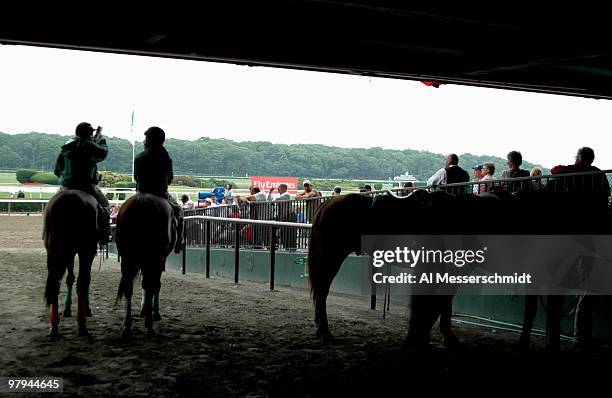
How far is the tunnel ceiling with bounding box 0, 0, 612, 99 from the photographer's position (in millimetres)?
7820

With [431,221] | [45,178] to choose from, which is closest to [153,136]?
[431,221]

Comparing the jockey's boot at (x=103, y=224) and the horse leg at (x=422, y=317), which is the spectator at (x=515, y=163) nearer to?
the horse leg at (x=422, y=317)

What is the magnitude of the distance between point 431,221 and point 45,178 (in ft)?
183

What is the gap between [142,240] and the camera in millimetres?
7488

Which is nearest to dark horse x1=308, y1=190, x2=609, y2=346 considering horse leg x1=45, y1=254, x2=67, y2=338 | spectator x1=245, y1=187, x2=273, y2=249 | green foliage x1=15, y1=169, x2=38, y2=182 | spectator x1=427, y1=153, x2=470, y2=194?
horse leg x1=45, y1=254, x2=67, y2=338

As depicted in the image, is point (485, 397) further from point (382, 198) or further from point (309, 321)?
point (309, 321)

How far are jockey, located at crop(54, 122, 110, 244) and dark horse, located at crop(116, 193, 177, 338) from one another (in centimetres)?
51

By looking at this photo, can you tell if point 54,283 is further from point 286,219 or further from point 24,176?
point 24,176

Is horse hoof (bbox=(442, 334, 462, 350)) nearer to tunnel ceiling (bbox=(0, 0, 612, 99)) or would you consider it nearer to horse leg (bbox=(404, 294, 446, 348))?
horse leg (bbox=(404, 294, 446, 348))

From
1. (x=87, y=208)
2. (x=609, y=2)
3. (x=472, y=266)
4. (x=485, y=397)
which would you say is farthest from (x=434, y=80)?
(x=485, y=397)

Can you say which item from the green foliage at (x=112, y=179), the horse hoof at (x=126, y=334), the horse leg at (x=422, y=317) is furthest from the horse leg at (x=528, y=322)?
the green foliage at (x=112, y=179)

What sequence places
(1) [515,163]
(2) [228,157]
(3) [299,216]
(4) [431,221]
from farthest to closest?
(2) [228,157] → (3) [299,216] → (1) [515,163] → (4) [431,221]

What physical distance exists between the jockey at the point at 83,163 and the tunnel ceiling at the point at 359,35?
1438mm

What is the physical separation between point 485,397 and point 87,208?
4.78 meters
